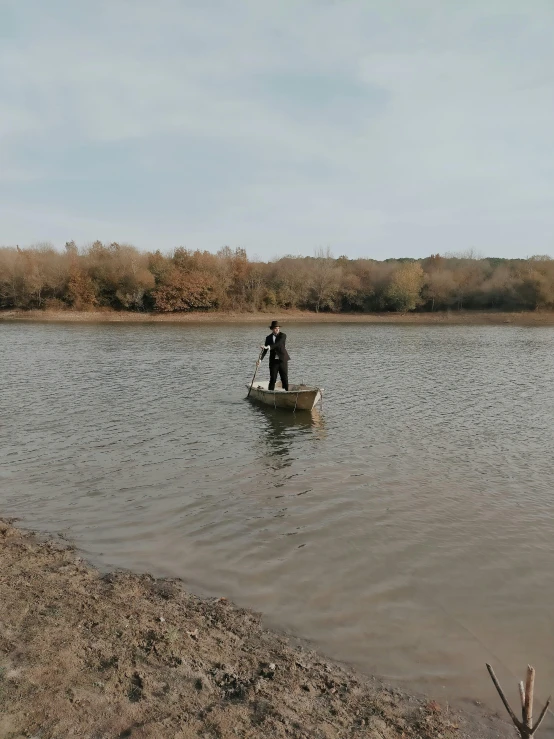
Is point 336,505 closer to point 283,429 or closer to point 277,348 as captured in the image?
point 283,429

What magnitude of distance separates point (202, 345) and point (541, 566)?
3556cm

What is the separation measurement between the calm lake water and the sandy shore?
56809 mm

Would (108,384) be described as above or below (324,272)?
below

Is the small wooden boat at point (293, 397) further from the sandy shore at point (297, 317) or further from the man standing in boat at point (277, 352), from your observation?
the sandy shore at point (297, 317)

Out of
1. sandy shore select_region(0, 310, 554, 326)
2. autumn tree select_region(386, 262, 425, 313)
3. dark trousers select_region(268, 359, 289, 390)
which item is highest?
autumn tree select_region(386, 262, 425, 313)

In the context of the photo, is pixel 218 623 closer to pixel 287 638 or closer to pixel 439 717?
pixel 287 638

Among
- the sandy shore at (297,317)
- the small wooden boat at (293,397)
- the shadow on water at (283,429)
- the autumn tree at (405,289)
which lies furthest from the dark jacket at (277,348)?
the autumn tree at (405,289)

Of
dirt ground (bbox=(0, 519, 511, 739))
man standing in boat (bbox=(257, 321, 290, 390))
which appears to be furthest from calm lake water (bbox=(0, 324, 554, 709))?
man standing in boat (bbox=(257, 321, 290, 390))

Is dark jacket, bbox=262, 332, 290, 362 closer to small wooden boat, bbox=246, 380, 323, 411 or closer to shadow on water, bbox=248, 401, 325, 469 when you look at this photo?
small wooden boat, bbox=246, 380, 323, 411

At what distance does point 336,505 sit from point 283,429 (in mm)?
6206

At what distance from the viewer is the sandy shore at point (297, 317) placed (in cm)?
7644

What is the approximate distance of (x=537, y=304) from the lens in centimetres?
8119

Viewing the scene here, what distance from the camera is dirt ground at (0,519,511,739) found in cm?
405

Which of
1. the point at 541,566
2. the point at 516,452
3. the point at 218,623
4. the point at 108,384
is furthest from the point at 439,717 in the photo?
the point at 108,384
